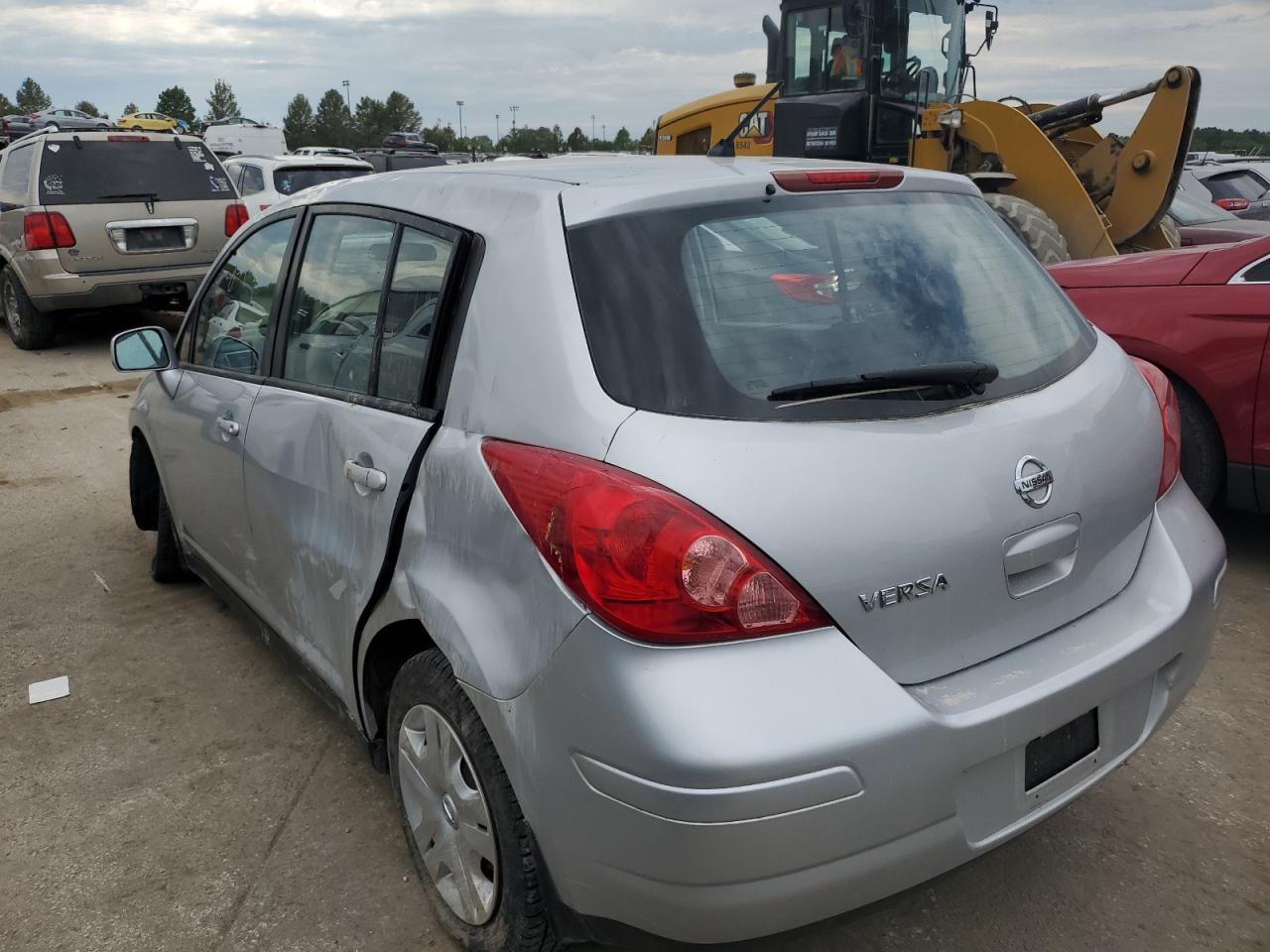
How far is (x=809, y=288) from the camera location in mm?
2127

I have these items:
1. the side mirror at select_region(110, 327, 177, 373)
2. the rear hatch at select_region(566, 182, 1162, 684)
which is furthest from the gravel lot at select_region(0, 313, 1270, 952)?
the side mirror at select_region(110, 327, 177, 373)

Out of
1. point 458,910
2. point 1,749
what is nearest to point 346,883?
point 458,910

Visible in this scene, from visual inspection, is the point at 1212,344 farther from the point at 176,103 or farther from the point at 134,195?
the point at 176,103

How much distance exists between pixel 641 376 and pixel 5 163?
10.5 meters

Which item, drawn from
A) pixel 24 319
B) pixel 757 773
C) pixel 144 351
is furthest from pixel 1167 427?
pixel 24 319

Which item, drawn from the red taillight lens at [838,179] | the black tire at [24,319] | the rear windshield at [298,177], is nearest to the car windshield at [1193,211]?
the red taillight lens at [838,179]

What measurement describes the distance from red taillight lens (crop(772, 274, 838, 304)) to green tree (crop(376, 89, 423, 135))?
4141 inches

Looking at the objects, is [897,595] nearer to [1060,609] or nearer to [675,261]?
[1060,609]

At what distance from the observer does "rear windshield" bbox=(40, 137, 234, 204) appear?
9383 millimetres

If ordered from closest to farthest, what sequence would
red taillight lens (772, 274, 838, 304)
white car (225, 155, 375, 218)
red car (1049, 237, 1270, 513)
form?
red taillight lens (772, 274, 838, 304)
red car (1049, 237, 1270, 513)
white car (225, 155, 375, 218)

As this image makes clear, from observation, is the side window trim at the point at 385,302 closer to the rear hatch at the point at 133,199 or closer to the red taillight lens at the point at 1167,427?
A: the red taillight lens at the point at 1167,427

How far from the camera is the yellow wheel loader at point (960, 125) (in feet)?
24.9

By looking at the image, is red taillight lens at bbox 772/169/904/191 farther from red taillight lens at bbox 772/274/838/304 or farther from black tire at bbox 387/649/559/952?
black tire at bbox 387/649/559/952

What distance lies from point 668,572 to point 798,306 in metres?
0.66
